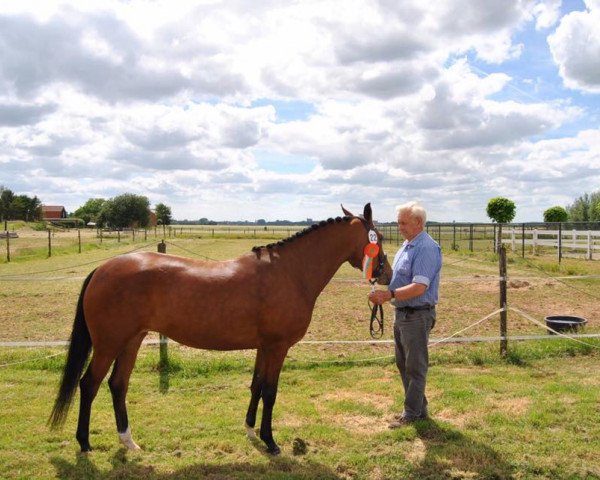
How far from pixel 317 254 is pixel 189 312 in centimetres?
130

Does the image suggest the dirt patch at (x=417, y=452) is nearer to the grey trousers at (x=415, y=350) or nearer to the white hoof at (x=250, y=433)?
the grey trousers at (x=415, y=350)

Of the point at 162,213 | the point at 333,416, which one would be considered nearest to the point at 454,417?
the point at 333,416

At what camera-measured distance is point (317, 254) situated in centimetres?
459

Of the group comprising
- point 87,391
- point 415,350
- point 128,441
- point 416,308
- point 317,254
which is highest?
point 317,254

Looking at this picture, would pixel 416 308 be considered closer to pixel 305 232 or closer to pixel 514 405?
pixel 305 232

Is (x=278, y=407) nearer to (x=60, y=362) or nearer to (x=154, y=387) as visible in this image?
(x=154, y=387)

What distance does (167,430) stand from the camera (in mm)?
4629

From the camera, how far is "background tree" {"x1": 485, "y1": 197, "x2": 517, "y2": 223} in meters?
34.8

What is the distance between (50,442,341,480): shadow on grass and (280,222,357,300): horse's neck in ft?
4.78

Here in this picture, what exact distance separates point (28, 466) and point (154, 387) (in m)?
2.05

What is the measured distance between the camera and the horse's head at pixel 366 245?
15.0 feet

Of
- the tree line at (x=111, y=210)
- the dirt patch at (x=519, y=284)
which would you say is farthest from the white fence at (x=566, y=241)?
the tree line at (x=111, y=210)

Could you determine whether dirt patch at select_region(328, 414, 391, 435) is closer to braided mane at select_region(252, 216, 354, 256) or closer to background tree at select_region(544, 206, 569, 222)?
braided mane at select_region(252, 216, 354, 256)

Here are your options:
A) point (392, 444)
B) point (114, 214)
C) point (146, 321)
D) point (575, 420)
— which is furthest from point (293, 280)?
point (114, 214)
